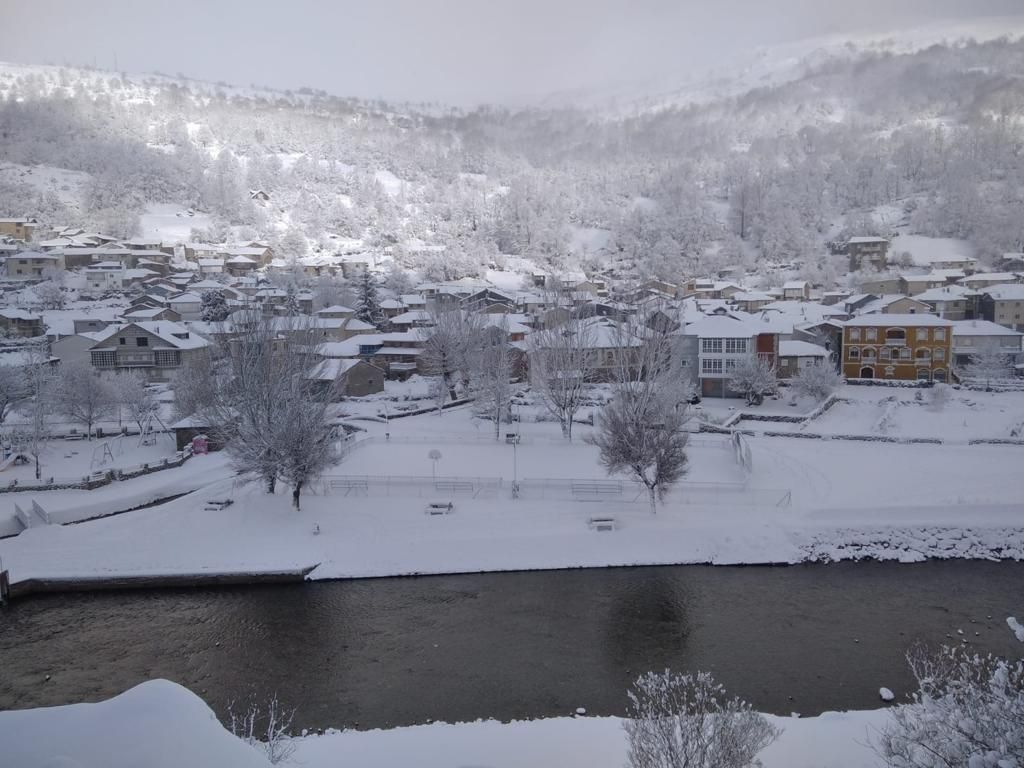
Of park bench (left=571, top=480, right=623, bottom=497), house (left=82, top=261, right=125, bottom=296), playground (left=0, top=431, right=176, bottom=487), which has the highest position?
house (left=82, top=261, right=125, bottom=296)

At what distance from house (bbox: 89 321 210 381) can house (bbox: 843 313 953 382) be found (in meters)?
33.2

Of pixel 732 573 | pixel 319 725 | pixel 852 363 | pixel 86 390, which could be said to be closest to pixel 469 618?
pixel 319 725

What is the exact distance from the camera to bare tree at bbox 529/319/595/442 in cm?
2461

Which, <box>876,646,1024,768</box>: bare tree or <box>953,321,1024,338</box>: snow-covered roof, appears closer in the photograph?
<box>876,646,1024,768</box>: bare tree

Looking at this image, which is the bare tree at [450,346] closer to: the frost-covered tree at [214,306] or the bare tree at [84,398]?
the bare tree at [84,398]

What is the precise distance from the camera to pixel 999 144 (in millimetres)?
96062

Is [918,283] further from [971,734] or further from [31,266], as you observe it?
[31,266]

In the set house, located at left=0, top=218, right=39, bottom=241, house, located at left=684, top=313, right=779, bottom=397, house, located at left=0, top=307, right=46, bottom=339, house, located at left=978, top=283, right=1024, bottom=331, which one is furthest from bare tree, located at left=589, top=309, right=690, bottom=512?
house, located at left=0, top=218, right=39, bottom=241

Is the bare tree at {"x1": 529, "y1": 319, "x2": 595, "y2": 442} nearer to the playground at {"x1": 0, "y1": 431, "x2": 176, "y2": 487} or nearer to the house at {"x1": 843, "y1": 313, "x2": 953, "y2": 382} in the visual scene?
the playground at {"x1": 0, "y1": 431, "x2": 176, "y2": 487}

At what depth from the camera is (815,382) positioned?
2852 centimetres

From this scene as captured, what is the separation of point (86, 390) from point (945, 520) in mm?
28866

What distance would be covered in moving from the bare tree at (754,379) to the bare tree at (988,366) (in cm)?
1047

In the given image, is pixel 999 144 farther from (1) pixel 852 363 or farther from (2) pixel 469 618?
(2) pixel 469 618

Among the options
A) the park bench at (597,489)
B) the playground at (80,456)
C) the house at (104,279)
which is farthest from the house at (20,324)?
the park bench at (597,489)
